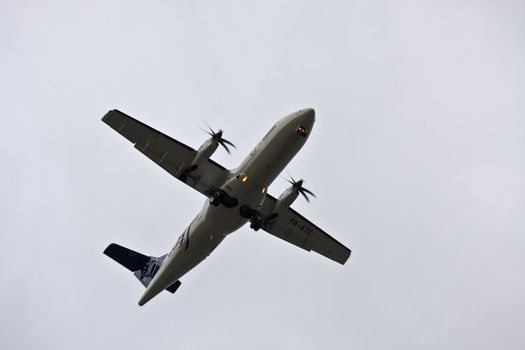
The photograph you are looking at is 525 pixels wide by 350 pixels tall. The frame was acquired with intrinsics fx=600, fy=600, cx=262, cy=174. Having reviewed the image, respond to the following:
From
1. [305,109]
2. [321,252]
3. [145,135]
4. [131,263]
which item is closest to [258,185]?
[305,109]

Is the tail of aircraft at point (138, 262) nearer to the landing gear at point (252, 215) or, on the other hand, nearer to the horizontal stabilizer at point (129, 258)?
the horizontal stabilizer at point (129, 258)

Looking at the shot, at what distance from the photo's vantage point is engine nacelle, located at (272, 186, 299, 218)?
3428cm

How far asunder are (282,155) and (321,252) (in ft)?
35.3

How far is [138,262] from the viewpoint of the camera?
39.2m

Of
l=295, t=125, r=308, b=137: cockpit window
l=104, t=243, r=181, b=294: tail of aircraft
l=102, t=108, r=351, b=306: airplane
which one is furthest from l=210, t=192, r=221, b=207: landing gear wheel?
l=104, t=243, r=181, b=294: tail of aircraft

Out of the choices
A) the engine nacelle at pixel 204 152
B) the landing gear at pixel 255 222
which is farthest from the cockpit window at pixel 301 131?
the landing gear at pixel 255 222

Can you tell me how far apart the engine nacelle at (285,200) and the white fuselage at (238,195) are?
8.05ft

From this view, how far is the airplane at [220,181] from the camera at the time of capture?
30.0m

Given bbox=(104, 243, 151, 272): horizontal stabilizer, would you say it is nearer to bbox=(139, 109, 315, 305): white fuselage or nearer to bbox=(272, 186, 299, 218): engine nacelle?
bbox=(139, 109, 315, 305): white fuselage

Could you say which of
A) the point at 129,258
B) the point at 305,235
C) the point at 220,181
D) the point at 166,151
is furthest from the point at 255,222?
the point at 129,258

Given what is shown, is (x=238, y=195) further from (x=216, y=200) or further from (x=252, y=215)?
(x=252, y=215)

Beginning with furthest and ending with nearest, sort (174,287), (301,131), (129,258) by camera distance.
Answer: (129,258) → (174,287) → (301,131)

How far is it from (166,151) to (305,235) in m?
10.8

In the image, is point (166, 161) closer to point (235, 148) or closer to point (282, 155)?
point (235, 148)
